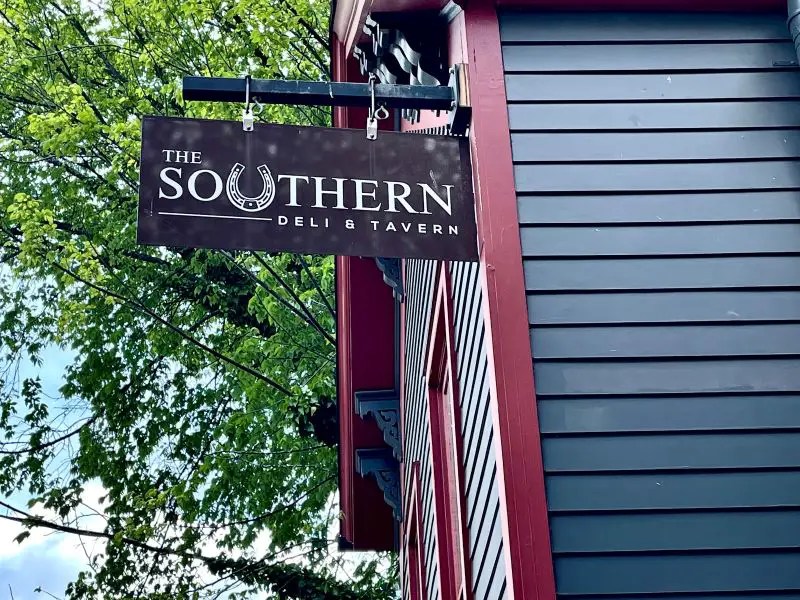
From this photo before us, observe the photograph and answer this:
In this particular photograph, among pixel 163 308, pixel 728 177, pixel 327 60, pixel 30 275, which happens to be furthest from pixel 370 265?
pixel 30 275

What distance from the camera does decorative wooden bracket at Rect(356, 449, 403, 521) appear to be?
10000mm

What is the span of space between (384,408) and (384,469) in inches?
28.8

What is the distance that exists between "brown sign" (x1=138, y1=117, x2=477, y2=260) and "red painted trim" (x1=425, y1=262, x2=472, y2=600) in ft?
3.15

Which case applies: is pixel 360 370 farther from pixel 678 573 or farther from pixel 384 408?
pixel 678 573

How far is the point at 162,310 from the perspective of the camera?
16078 mm

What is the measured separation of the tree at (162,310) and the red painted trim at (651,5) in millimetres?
7962

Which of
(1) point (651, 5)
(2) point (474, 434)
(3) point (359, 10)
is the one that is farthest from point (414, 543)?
(1) point (651, 5)

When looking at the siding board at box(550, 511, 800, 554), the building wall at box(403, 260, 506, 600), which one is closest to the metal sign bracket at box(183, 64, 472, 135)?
the building wall at box(403, 260, 506, 600)

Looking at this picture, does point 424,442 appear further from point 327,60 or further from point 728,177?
point 327,60

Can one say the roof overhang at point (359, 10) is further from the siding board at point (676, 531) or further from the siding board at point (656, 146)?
the siding board at point (676, 531)

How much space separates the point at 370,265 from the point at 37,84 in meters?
8.20

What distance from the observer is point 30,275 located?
16859mm

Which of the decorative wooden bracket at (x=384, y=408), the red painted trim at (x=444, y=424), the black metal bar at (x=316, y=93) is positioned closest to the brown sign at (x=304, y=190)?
the black metal bar at (x=316, y=93)

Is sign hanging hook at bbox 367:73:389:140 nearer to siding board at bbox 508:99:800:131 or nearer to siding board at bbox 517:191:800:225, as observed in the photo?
→ siding board at bbox 508:99:800:131
